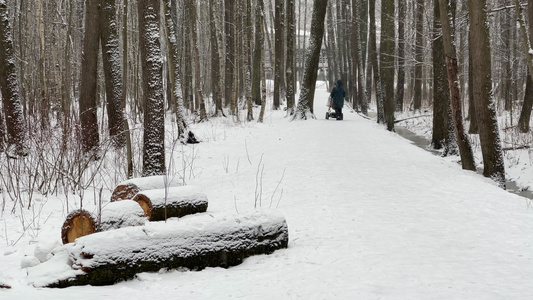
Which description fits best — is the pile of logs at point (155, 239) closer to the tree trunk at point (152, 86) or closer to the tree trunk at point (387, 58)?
the tree trunk at point (152, 86)

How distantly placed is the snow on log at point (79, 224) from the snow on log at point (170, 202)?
71cm

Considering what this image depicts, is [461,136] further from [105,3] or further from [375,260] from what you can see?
[105,3]

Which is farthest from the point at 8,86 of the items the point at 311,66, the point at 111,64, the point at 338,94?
the point at 338,94

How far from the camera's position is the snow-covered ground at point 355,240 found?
316 centimetres

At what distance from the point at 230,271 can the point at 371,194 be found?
9.57 ft

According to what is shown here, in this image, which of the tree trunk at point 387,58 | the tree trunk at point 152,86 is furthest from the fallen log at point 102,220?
the tree trunk at point 387,58

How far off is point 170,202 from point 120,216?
2.13ft

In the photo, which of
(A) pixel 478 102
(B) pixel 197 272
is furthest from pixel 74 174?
(A) pixel 478 102

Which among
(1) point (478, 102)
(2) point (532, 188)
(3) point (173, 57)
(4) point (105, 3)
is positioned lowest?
(2) point (532, 188)

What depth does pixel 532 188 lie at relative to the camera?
911 cm

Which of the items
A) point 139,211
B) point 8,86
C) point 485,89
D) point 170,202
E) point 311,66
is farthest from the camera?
point 311,66

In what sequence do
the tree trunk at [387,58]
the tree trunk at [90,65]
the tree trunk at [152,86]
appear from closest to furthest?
the tree trunk at [152,86] → the tree trunk at [90,65] → the tree trunk at [387,58]

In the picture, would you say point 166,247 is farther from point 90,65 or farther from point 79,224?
point 90,65

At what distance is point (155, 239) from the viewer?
3605 millimetres
